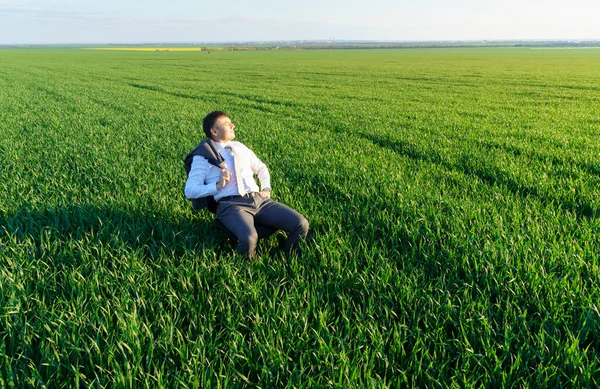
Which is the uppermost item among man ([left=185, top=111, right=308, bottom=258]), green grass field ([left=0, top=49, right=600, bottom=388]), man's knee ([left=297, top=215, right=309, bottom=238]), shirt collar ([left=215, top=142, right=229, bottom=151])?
shirt collar ([left=215, top=142, right=229, bottom=151])

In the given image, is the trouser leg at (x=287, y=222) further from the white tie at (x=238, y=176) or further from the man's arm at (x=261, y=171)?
the man's arm at (x=261, y=171)

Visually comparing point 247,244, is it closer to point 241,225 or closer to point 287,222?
point 241,225

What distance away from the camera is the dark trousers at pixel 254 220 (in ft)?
11.5

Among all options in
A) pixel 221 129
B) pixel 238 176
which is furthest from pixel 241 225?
pixel 221 129

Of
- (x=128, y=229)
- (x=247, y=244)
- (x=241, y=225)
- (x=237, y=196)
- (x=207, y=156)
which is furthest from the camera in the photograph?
(x=128, y=229)

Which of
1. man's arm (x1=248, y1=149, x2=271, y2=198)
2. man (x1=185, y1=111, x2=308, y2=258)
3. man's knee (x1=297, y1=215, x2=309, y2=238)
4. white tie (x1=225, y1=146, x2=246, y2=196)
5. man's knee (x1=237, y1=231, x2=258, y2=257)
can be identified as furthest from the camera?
man's arm (x1=248, y1=149, x2=271, y2=198)

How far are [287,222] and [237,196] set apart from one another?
0.59 meters

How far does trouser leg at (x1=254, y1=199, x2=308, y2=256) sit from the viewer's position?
3709 millimetres

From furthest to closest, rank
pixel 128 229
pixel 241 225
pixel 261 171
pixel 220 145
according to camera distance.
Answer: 1. pixel 261 171
2. pixel 128 229
3. pixel 220 145
4. pixel 241 225

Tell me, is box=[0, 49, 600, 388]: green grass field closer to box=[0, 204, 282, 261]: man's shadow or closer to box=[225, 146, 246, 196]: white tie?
box=[0, 204, 282, 261]: man's shadow

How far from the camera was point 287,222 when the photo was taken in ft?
12.4

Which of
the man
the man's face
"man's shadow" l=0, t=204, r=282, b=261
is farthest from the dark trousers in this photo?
the man's face

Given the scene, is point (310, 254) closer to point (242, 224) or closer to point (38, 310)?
point (242, 224)

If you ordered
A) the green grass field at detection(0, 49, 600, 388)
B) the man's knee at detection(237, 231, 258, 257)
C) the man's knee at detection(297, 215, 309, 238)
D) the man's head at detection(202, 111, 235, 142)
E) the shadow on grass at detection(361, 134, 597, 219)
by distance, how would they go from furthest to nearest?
the shadow on grass at detection(361, 134, 597, 219) < the man's head at detection(202, 111, 235, 142) < the man's knee at detection(297, 215, 309, 238) < the man's knee at detection(237, 231, 258, 257) < the green grass field at detection(0, 49, 600, 388)
